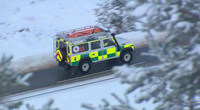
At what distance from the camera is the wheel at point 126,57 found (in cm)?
1402

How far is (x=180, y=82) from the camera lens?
5211 millimetres

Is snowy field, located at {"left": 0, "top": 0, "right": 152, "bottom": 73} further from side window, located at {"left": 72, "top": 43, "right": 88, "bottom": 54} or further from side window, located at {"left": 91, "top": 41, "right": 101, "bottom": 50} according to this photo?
side window, located at {"left": 91, "top": 41, "right": 101, "bottom": 50}

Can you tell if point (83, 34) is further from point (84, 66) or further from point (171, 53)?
point (171, 53)

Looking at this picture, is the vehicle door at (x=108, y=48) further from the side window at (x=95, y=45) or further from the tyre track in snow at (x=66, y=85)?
the tyre track in snow at (x=66, y=85)

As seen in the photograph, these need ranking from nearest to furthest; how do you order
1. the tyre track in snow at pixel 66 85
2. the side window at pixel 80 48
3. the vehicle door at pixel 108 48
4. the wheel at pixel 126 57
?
the tyre track in snow at pixel 66 85, the side window at pixel 80 48, the vehicle door at pixel 108 48, the wheel at pixel 126 57

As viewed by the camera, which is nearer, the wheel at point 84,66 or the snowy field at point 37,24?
the wheel at point 84,66

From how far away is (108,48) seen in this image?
13.5 metres

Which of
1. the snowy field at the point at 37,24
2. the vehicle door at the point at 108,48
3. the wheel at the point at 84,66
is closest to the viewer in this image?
the wheel at the point at 84,66

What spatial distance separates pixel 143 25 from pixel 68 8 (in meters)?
15.1

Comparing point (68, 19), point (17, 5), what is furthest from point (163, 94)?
point (17, 5)

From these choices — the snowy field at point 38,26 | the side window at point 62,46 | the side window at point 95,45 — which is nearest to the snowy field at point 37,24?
the snowy field at point 38,26

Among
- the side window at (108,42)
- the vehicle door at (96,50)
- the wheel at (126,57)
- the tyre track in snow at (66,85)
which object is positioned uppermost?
the side window at (108,42)

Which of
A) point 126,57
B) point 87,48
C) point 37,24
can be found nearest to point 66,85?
point 87,48

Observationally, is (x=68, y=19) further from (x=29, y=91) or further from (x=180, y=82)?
(x=180, y=82)
